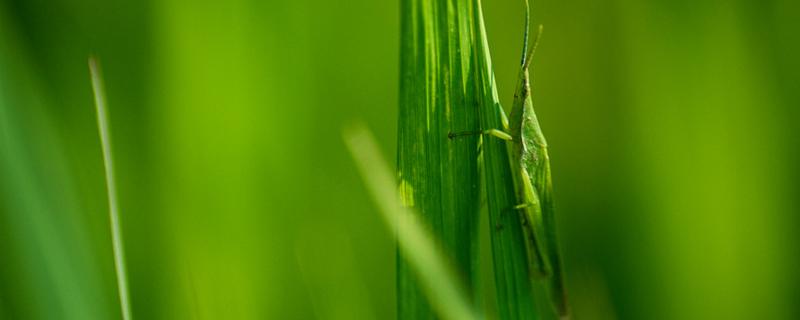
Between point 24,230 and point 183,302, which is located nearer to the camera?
point 24,230

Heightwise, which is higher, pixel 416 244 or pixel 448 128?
pixel 448 128

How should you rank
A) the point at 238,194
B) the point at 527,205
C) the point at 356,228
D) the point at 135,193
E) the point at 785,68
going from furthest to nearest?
the point at 785,68, the point at 356,228, the point at 135,193, the point at 238,194, the point at 527,205

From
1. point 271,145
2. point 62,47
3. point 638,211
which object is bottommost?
point 638,211

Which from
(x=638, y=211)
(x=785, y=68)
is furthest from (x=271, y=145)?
(x=785, y=68)

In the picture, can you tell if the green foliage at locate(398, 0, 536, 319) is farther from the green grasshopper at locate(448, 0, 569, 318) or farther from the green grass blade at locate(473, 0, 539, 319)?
the green grasshopper at locate(448, 0, 569, 318)

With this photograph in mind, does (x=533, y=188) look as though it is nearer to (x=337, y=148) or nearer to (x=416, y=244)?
(x=416, y=244)

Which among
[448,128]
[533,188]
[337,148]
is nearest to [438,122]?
[448,128]

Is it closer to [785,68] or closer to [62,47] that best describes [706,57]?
[785,68]
